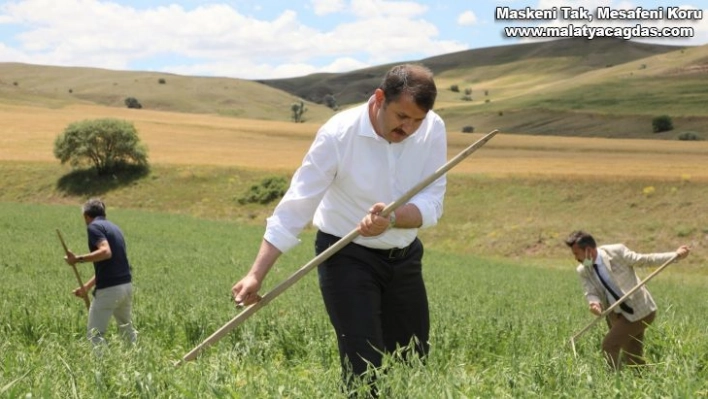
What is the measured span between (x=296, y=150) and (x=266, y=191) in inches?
856

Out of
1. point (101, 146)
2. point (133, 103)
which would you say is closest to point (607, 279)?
point (101, 146)

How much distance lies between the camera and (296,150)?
62.7 meters

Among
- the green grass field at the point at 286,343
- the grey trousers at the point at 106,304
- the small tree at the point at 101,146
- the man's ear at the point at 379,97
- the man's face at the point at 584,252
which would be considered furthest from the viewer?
the small tree at the point at 101,146

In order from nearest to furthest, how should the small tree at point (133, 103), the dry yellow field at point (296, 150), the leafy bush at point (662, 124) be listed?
the dry yellow field at point (296, 150), the leafy bush at point (662, 124), the small tree at point (133, 103)

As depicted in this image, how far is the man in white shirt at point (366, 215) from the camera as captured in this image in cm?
468

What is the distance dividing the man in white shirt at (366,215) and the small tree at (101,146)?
1718 inches

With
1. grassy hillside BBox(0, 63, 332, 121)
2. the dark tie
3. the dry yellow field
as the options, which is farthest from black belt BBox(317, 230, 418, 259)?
grassy hillside BBox(0, 63, 332, 121)

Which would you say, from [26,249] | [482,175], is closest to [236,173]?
[482,175]

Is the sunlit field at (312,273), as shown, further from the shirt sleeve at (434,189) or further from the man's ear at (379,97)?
the man's ear at (379,97)

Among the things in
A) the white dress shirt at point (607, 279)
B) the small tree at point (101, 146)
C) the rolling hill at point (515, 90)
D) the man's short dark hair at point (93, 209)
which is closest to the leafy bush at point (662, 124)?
the rolling hill at point (515, 90)

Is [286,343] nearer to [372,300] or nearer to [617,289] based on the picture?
[617,289]

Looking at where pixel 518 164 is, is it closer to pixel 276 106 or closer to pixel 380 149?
pixel 380 149

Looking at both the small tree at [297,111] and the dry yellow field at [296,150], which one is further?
the small tree at [297,111]

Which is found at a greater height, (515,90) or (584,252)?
(584,252)
